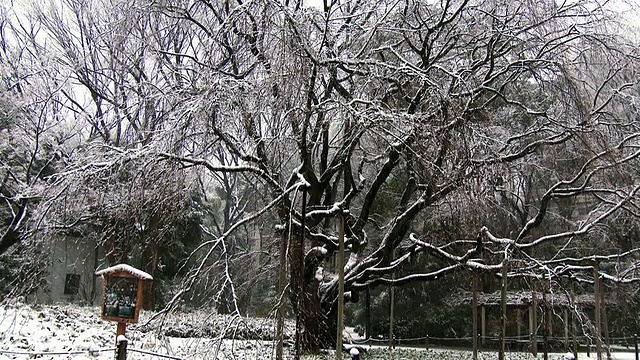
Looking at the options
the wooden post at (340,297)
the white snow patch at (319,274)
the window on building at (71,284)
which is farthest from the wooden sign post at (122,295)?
the window on building at (71,284)

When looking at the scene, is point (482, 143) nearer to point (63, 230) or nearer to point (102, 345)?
point (63, 230)

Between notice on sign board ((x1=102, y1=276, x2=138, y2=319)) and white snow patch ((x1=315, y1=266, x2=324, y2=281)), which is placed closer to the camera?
notice on sign board ((x1=102, y1=276, x2=138, y2=319))

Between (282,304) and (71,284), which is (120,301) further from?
(71,284)

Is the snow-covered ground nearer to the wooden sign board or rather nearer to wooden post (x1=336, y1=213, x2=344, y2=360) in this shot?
the wooden sign board

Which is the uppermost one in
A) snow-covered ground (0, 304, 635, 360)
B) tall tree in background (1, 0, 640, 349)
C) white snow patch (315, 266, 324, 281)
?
tall tree in background (1, 0, 640, 349)

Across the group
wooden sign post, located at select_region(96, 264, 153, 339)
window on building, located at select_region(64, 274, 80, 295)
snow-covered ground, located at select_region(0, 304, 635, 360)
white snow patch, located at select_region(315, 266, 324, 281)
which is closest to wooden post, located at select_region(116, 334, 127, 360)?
snow-covered ground, located at select_region(0, 304, 635, 360)

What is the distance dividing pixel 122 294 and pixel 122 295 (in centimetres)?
1

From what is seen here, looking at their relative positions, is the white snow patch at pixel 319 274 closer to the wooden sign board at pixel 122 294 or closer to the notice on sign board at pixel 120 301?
the wooden sign board at pixel 122 294

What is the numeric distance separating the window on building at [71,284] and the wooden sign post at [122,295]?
17097 mm

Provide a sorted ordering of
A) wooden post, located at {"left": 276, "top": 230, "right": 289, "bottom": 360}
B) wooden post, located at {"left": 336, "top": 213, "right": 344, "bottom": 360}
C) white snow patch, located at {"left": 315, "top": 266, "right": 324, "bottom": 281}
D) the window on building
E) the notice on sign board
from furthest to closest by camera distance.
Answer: the window on building, white snow patch, located at {"left": 315, "top": 266, "right": 324, "bottom": 281}, the notice on sign board, wooden post, located at {"left": 336, "top": 213, "right": 344, "bottom": 360}, wooden post, located at {"left": 276, "top": 230, "right": 289, "bottom": 360}

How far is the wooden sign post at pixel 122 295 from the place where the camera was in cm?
700

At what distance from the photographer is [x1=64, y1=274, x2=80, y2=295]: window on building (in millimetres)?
22516

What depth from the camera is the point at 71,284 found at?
22.6 meters

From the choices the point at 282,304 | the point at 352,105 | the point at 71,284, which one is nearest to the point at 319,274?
the point at 352,105
